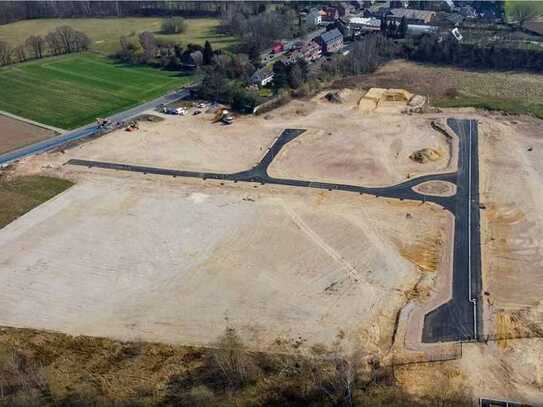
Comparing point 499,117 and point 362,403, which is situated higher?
point 499,117

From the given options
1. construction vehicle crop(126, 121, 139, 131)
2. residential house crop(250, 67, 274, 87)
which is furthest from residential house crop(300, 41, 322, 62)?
construction vehicle crop(126, 121, 139, 131)

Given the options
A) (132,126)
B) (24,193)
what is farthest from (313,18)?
(24,193)

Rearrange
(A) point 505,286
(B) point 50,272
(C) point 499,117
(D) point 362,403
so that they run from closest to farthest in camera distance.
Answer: (D) point 362,403, (A) point 505,286, (B) point 50,272, (C) point 499,117

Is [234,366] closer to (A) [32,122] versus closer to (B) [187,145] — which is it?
(B) [187,145]

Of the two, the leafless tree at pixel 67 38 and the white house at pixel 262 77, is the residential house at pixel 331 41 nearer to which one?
the white house at pixel 262 77

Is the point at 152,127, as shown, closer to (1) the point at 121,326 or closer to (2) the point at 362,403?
(1) the point at 121,326

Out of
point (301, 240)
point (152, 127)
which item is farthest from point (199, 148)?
point (301, 240)
